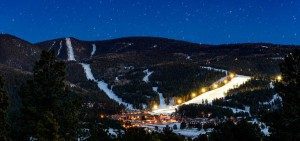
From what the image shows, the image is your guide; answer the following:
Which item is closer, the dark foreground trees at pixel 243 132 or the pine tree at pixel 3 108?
the pine tree at pixel 3 108

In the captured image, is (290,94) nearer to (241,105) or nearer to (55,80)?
(55,80)

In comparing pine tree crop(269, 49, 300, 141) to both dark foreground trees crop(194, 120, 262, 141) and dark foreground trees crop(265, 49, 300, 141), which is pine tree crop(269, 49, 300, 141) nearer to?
dark foreground trees crop(265, 49, 300, 141)

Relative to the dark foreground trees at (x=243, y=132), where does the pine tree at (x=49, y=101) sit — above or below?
above

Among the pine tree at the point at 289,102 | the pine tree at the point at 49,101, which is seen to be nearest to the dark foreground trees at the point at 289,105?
the pine tree at the point at 289,102

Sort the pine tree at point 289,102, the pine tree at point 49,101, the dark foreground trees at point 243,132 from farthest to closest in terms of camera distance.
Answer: the dark foreground trees at point 243,132 < the pine tree at point 49,101 < the pine tree at point 289,102

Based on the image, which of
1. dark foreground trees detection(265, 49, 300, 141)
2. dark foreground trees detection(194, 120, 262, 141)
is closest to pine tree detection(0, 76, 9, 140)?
dark foreground trees detection(265, 49, 300, 141)

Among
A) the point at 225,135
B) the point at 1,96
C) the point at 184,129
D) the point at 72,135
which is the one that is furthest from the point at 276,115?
the point at 184,129

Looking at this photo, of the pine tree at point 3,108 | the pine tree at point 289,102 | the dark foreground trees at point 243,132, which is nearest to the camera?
the pine tree at point 3,108

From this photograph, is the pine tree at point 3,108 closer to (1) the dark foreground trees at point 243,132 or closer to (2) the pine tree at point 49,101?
(2) the pine tree at point 49,101
